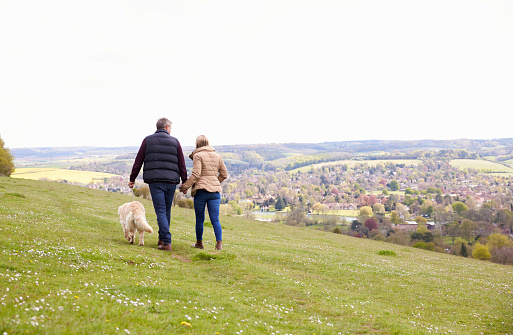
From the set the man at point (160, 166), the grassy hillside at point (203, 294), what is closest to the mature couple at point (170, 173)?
the man at point (160, 166)

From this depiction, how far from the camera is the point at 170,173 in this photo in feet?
39.5

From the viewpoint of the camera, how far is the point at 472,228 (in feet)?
320

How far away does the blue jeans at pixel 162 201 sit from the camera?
472 inches

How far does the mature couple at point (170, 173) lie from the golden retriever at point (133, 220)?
0.55 metres

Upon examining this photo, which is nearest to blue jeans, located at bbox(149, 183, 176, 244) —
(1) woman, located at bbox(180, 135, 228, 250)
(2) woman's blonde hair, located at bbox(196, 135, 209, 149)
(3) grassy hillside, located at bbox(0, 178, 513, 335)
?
(1) woman, located at bbox(180, 135, 228, 250)

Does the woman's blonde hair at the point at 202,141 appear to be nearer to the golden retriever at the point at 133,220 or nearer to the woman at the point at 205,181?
the woman at the point at 205,181

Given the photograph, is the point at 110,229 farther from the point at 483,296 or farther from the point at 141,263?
the point at 483,296

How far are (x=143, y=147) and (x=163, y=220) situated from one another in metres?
2.81

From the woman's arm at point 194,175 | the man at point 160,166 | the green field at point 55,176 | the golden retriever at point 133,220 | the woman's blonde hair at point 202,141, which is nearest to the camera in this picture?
the man at point 160,166

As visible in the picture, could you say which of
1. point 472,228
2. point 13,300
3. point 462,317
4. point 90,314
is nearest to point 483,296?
point 462,317

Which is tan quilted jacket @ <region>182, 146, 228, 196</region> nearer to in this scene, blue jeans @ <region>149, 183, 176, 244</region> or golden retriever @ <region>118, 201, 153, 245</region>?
blue jeans @ <region>149, 183, 176, 244</region>

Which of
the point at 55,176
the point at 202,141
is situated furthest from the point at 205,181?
the point at 55,176

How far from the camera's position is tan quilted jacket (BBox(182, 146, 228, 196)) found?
12383 mm

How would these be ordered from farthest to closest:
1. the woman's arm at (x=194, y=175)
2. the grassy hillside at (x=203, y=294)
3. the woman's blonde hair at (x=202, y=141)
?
the woman's blonde hair at (x=202, y=141), the woman's arm at (x=194, y=175), the grassy hillside at (x=203, y=294)
